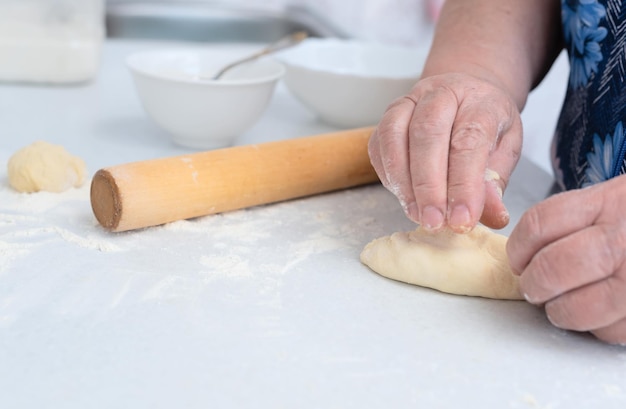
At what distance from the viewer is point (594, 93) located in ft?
3.48

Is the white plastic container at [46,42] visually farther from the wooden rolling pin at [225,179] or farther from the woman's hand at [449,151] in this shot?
the woman's hand at [449,151]

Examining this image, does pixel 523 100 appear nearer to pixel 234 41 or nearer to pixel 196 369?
pixel 196 369

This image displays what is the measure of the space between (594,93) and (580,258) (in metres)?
0.47

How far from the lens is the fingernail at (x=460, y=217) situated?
0.77 metres

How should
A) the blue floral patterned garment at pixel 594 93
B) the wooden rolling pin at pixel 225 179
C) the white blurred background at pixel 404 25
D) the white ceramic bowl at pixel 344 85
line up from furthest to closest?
the white blurred background at pixel 404 25
the white ceramic bowl at pixel 344 85
the blue floral patterned garment at pixel 594 93
the wooden rolling pin at pixel 225 179

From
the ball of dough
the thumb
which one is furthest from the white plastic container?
the thumb

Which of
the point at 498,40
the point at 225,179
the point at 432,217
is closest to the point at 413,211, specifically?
the point at 432,217

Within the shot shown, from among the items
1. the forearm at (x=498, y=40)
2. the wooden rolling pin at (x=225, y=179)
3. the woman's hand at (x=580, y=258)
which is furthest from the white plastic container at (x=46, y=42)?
the woman's hand at (x=580, y=258)

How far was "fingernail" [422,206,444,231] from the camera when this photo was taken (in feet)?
2.54

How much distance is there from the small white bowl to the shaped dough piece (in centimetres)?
43

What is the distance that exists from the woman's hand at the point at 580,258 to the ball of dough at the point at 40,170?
613 millimetres

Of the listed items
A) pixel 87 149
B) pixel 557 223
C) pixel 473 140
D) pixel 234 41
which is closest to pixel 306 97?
pixel 87 149

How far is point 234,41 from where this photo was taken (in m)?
2.23

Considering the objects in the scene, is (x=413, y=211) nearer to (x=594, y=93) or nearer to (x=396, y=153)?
(x=396, y=153)
